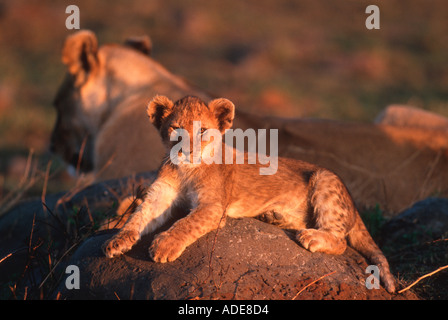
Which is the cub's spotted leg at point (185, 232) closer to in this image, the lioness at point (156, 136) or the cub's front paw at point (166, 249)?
the cub's front paw at point (166, 249)

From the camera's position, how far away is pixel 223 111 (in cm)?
445

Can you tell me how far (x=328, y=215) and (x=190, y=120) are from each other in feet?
4.31

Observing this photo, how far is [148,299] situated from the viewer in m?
3.63

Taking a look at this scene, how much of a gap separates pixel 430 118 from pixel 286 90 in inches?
380

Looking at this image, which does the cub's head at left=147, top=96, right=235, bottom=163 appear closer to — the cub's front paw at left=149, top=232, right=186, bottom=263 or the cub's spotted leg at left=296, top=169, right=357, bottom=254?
the cub's front paw at left=149, top=232, right=186, bottom=263

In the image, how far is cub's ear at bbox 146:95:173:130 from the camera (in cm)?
438

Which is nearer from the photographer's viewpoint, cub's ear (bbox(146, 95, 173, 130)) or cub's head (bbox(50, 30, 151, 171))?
cub's ear (bbox(146, 95, 173, 130))

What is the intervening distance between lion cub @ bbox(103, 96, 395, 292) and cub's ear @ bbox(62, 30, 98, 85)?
3356 millimetres

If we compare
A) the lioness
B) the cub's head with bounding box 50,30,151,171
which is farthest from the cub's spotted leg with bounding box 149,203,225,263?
the cub's head with bounding box 50,30,151,171

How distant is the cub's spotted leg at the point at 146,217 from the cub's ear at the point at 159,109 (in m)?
0.48

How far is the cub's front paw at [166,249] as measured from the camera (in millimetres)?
3848

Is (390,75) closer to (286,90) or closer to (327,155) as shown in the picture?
(286,90)

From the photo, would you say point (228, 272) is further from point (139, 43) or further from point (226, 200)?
point (139, 43)

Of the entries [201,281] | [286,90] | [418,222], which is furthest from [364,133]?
[286,90]
